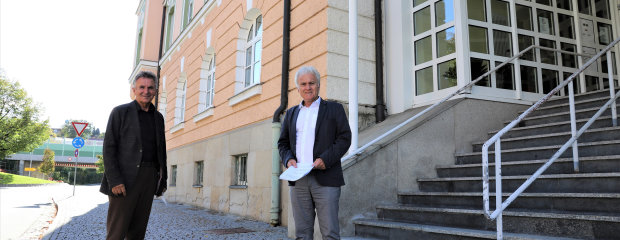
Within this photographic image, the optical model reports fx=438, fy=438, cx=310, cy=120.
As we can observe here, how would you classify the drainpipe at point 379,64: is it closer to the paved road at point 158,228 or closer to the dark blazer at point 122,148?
the paved road at point 158,228

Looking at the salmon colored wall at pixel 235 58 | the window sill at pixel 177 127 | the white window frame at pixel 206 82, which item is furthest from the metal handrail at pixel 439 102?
the window sill at pixel 177 127

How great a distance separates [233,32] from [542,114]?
22.5ft

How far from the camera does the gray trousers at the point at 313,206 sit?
291cm

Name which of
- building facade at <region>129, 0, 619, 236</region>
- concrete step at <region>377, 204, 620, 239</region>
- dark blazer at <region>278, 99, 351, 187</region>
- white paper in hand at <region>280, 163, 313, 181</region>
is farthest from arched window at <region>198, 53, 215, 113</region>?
white paper in hand at <region>280, 163, 313, 181</region>

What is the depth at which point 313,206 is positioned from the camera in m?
3.03

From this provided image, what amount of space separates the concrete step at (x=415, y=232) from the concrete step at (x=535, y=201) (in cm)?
51

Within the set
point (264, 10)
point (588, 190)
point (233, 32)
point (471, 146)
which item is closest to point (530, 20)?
point (471, 146)

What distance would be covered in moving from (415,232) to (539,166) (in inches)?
60.7

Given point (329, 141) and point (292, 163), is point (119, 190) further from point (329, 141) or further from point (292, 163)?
point (329, 141)

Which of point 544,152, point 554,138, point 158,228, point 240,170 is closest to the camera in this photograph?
point 544,152

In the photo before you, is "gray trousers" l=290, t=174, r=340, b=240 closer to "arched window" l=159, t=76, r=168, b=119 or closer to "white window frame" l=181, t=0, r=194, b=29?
"white window frame" l=181, t=0, r=194, b=29

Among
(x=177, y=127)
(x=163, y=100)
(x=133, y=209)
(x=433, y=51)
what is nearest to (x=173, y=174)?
(x=177, y=127)

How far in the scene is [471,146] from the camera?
5.79 metres

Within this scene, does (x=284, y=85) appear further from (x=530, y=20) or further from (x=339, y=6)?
(x=530, y=20)
